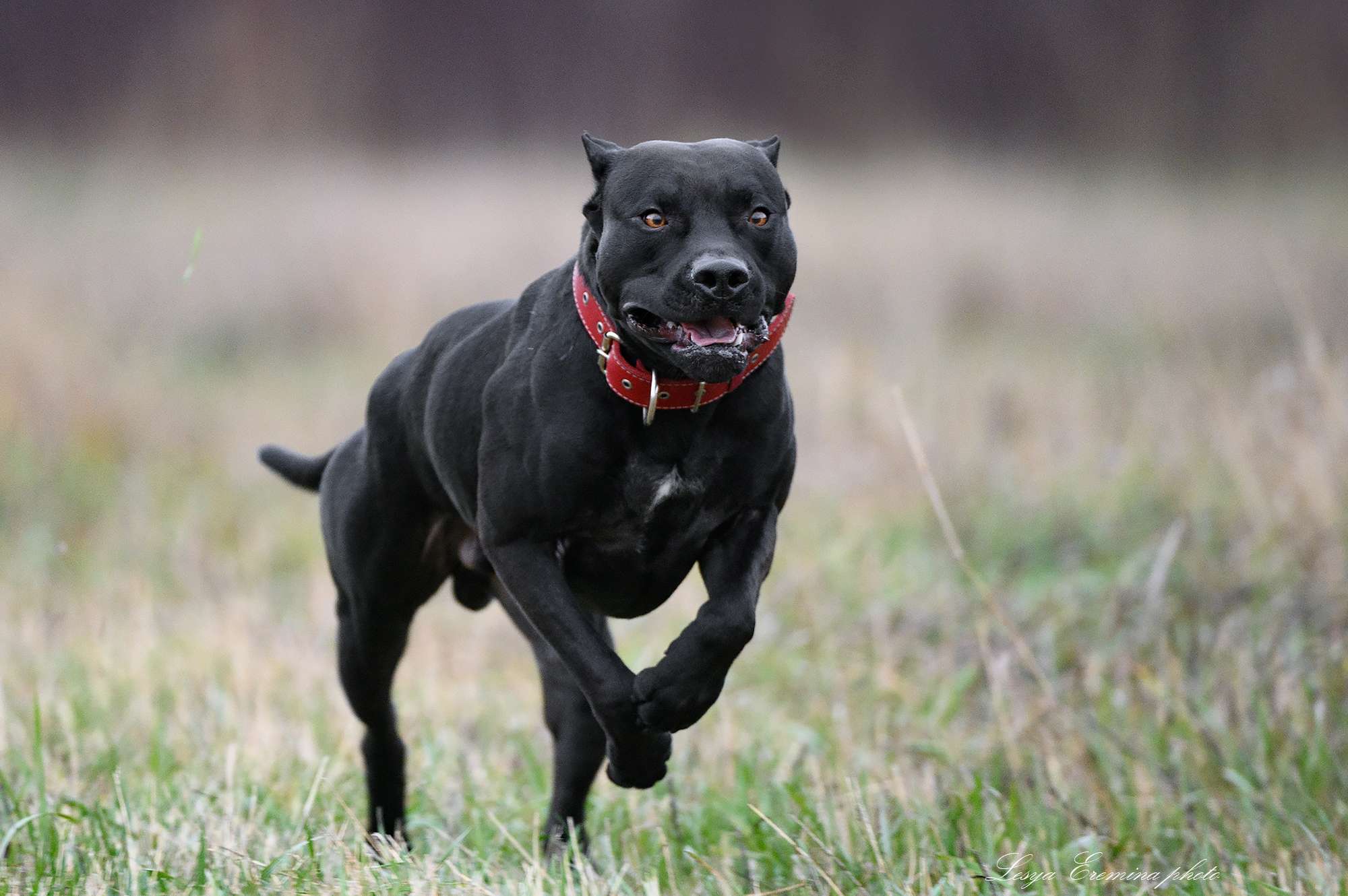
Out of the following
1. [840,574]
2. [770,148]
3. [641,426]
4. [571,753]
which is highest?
[770,148]

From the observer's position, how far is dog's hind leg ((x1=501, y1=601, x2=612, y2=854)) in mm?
3785

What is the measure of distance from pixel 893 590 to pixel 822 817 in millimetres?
2747

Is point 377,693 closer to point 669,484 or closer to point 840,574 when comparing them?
point 669,484

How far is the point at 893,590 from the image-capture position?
6348 millimetres

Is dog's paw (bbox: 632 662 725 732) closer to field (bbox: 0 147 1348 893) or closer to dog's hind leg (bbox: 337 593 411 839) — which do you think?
field (bbox: 0 147 1348 893)

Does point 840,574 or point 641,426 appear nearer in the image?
point 641,426

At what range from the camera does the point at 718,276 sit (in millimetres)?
2592

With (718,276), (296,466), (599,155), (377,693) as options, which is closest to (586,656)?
(718,276)

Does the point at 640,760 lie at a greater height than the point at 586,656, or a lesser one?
lesser

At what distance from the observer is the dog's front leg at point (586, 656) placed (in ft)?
9.20

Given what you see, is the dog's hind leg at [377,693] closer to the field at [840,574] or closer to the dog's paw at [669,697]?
the field at [840,574]

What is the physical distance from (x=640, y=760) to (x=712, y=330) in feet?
2.73

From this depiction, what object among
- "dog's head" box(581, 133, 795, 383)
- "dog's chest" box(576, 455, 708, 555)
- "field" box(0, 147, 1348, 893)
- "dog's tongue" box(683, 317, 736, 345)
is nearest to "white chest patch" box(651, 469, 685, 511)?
"dog's chest" box(576, 455, 708, 555)

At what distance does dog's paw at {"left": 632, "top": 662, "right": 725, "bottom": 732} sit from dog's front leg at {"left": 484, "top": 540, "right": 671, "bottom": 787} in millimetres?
31
